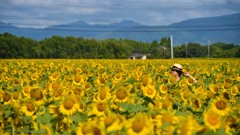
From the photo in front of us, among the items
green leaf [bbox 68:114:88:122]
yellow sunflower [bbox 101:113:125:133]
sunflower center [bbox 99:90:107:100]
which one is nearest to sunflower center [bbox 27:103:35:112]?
green leaf [bbox 68:114:88:122]

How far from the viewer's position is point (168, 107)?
390cm

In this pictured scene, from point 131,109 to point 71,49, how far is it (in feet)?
330

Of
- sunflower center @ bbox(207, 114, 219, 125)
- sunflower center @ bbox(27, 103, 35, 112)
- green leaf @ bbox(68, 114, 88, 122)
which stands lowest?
green leaf @ bbox(68, 114, 88, 122)

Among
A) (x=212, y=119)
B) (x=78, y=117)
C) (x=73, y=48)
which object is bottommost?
(x=78, y=117)

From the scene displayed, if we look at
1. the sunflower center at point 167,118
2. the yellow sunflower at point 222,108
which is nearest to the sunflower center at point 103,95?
the yellow sunflower at point 222,108

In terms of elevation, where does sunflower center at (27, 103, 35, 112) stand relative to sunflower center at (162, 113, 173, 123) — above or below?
below

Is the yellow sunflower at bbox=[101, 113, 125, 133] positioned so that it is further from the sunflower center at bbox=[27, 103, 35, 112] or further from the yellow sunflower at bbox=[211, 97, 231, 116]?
the sunflower center at bbox=[27, 103, 35, 112]

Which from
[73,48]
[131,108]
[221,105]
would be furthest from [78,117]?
[73,48]

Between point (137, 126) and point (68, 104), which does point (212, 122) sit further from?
point (68, 104)

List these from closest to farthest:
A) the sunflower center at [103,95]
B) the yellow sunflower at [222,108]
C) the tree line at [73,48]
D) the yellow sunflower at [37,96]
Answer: the yellow sunflower at [222,108]
the yellow sunflower at [37,96]
the sunflower center at [103,95]
the tree line at [73,48]

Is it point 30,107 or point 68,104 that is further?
point 30,107

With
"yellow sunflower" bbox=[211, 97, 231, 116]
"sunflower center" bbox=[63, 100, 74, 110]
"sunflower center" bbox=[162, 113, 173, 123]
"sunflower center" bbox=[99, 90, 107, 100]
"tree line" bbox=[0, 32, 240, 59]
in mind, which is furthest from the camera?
"tree line" bbox=[0, 32, 240, 59]

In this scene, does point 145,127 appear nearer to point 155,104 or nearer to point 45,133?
point 45,133

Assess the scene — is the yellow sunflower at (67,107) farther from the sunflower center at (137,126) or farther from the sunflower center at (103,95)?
the sunflower center at (137,126)
